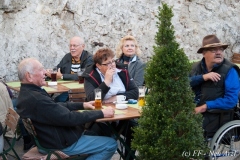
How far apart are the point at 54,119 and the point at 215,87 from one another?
5.72ft

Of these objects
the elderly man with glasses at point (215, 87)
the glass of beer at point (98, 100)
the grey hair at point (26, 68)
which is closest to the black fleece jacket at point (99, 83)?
the glass of beer at point (98, 100)

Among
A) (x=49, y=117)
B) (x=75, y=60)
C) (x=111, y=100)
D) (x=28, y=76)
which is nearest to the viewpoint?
(x=49, y=117)

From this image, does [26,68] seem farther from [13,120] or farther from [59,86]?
[59,86]

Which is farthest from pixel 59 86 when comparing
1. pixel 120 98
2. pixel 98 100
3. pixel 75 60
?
pixel 98 100

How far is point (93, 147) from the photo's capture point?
4344mm

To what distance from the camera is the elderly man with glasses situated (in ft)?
15.6

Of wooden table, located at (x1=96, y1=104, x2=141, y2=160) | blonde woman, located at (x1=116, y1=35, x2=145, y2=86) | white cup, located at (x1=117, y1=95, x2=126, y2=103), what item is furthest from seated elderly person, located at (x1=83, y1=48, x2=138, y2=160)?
blonde woman, located at (x1=116, y1=35, x2=145, y2=86)

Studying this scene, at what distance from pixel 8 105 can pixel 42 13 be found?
2888 millimetres

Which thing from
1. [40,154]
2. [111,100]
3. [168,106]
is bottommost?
[40,154]

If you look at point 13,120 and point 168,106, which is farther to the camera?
point 13,120

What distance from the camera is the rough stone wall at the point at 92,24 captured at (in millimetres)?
7703

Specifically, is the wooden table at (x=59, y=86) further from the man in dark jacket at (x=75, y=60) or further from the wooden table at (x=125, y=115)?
the wooden table at (x=125, y=115)

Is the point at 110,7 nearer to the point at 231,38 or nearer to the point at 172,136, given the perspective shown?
the point at 231,38

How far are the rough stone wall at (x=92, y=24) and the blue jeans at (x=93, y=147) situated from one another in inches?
143
